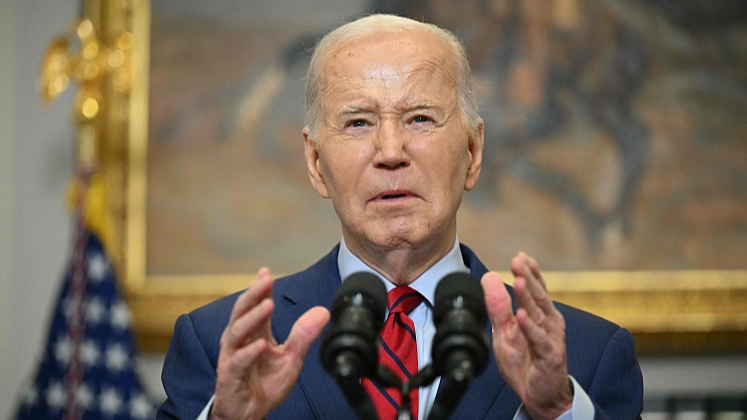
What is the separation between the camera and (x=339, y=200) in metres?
2.54

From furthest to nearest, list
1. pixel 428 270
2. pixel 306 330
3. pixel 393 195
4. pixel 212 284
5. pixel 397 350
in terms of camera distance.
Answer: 1. pixel 212 284
2. pixel 428 270
3. pixel 393 195
4. pixel 397 350
5. pixel 306 330

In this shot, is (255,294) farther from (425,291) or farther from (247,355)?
(425,291)

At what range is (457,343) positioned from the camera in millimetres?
1550

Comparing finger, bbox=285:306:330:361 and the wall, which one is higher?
finger, bbox=285:306:330:361

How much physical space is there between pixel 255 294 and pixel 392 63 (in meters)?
1.00

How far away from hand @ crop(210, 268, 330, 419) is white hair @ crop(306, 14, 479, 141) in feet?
3.09

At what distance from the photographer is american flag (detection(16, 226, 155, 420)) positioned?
4.53 meters

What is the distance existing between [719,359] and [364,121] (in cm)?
328

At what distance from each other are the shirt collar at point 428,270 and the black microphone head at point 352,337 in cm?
85

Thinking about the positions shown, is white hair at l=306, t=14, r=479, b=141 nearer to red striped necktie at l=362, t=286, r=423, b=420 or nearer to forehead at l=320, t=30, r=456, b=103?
forehead at l=320, t=30, r=456, b=103

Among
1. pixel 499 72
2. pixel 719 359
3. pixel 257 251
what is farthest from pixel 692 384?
pixel 257 251

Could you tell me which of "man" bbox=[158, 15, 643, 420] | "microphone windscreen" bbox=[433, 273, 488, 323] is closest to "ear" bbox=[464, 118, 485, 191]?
"man" bbox=[158, 15, 643, 420]

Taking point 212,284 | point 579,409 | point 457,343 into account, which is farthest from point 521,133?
point 457,343

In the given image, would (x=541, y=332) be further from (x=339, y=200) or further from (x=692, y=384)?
(x=692, y=384)
